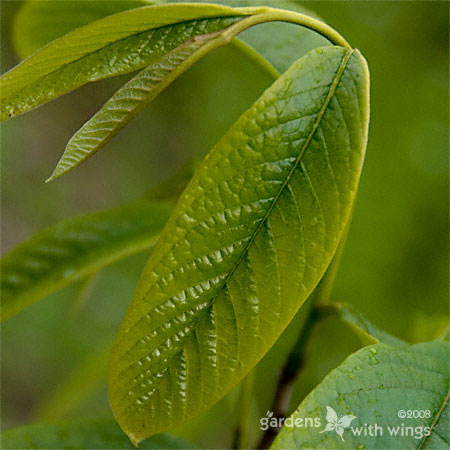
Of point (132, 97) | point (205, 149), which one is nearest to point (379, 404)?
point (132, 97)

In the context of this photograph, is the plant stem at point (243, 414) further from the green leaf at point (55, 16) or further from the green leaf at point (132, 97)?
the green leaf at point (55, 16)

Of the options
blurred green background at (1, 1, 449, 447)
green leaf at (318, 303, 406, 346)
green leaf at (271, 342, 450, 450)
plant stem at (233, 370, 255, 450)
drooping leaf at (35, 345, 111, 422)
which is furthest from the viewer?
blurred green background at (1, 1, 449, 447)

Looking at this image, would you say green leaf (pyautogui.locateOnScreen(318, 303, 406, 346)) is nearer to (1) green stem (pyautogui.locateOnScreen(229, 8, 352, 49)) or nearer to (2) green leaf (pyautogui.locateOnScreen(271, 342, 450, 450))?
(2) green leaf (pyautogui.locateOnScreen(271, 342, 450, 450))

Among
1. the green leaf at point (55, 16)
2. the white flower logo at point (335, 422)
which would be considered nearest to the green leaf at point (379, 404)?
the white flower logo at point (335, 422)

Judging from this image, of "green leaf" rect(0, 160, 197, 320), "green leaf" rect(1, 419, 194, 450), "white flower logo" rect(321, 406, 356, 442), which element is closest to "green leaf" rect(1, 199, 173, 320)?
"green leaf" rect(0, 160, 197, 320)

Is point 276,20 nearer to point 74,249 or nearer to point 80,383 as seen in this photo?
point 74,249

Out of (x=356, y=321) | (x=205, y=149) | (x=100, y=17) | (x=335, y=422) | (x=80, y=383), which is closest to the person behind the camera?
Result: (x=335, y=422)

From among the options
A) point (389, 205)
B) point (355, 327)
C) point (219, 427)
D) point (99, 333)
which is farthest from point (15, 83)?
point (99, 333)
